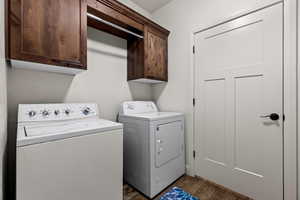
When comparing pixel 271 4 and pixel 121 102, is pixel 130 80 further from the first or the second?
pixel 271 4

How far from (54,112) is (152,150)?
3.55 ft

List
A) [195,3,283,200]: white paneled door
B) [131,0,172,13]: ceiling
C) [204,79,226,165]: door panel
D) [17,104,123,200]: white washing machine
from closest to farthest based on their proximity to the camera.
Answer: [17,104,123,200]: white washing machine, [195,3,283,200]: white paneled door, [204,79,226,165]: door panel, [131,0,172,13]: ceiling

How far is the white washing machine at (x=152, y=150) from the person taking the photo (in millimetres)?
1570

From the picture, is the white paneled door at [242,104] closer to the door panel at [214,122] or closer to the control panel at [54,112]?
the door panel at [214,122]

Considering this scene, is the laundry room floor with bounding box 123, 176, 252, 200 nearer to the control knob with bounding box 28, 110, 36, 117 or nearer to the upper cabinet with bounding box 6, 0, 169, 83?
the control knob with bounding box 28, 110, 36, 117

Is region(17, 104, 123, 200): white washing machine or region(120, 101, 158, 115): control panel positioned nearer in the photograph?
region(17, 104, 123, 200): white washing machine

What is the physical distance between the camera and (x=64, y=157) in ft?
3.22

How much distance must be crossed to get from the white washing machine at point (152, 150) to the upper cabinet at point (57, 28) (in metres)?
0.88

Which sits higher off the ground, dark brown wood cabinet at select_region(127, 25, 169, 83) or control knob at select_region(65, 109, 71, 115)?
dark brown wood cabinet at select_region(127, 25, 169, 83)

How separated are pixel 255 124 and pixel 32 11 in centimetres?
233

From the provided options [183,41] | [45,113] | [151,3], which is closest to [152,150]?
[45,113]

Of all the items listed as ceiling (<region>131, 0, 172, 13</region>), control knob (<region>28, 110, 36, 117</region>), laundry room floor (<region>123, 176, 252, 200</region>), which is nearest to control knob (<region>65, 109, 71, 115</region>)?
control knob (<region>28, 110, 36, 117</region>)

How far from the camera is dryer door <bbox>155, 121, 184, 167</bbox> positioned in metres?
1.64

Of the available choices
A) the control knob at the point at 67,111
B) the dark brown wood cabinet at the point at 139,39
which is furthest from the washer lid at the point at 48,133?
the dark brown wood cabinet at the point at 139,39
